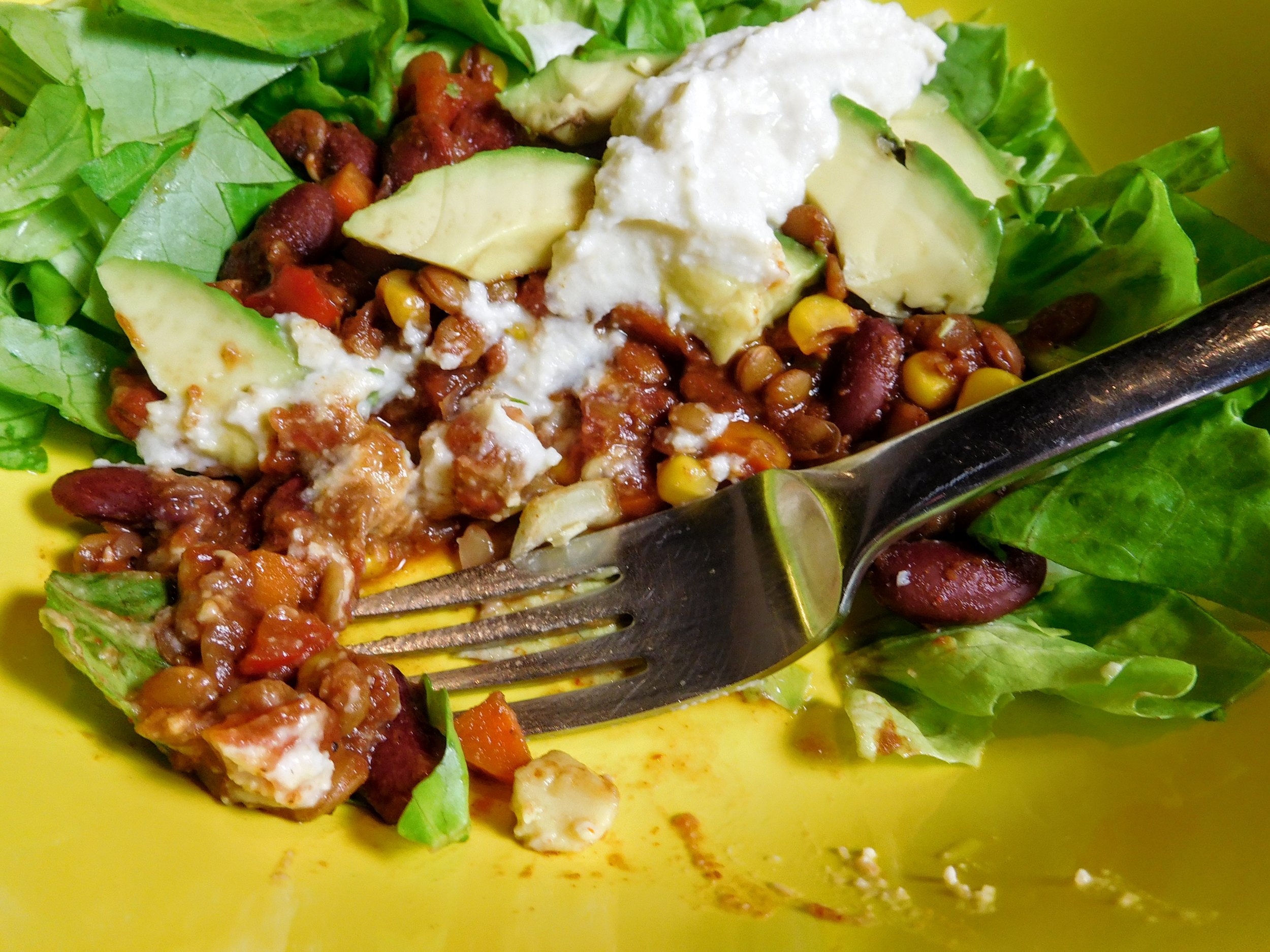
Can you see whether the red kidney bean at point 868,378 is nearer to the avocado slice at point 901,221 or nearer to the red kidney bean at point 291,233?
the avocado slice at point 901,221

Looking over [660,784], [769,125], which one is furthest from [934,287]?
[660,784]

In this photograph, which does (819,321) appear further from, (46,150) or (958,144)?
(46,150)

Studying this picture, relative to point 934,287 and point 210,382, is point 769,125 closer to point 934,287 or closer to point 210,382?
point 934,287

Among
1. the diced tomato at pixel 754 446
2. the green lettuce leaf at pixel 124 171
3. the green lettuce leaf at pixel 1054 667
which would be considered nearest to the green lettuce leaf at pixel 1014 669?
the green lettuce leaf at pixel 1054 667

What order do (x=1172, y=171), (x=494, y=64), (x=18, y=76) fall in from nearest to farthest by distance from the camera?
(x=18, y=76)
(x=1172, y=171)
(x=494, y=64)

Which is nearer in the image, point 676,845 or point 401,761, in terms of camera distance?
point 401,761

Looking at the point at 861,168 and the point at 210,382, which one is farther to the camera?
the point at 861,168

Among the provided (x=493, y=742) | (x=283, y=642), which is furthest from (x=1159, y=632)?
(x=283, y=642)
